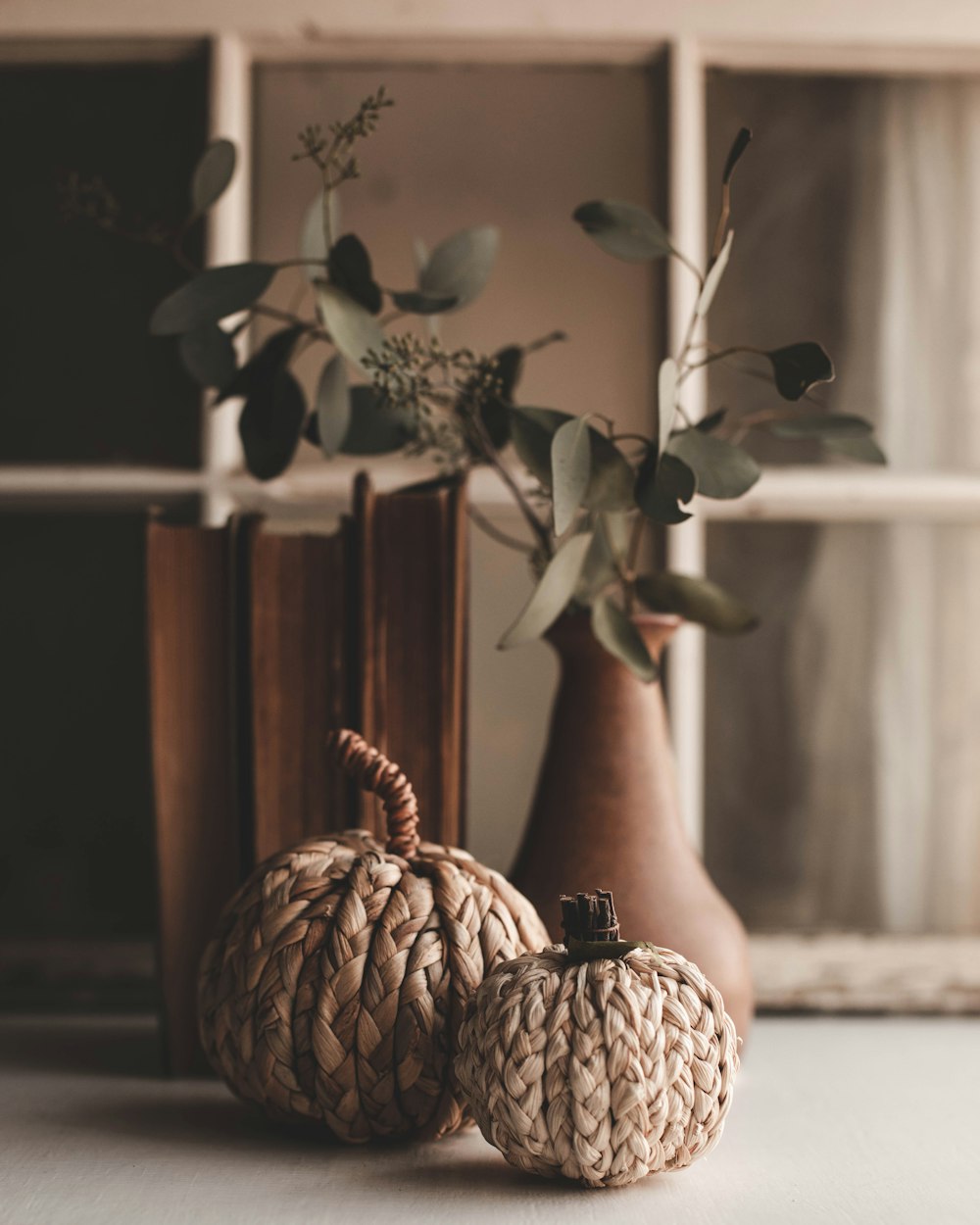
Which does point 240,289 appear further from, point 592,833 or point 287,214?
point 592,833

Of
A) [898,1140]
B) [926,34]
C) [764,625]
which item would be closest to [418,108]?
[926,34]

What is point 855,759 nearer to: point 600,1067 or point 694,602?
point 694,602

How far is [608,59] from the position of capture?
1040 mm

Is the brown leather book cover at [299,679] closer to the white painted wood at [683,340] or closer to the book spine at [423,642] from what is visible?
the book spine at [423,642]

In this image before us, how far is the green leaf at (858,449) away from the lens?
795mm

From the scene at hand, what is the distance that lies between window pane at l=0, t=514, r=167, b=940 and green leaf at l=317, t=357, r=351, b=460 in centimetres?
27

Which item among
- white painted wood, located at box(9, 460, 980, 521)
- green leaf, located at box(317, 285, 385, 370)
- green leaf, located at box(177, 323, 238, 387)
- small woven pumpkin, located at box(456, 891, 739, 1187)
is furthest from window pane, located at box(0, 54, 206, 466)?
small woven pumpkin, located at box(456, 891, 739, 1187)

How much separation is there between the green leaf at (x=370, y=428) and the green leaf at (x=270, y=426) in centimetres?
5

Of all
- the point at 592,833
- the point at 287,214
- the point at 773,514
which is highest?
the point at 287,214

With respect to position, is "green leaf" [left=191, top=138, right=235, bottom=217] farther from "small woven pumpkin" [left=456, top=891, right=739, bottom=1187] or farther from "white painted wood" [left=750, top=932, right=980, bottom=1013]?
"white painted wood" [left=750, top=932, right=980, bottom=1013]

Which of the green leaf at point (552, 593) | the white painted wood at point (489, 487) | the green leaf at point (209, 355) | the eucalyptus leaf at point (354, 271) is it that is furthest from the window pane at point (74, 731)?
the green leaf at point (552, 593)

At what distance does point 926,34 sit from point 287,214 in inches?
23.8

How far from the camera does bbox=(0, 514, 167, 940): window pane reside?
Result: 3.26 ft

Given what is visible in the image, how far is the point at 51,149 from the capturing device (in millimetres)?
1039
